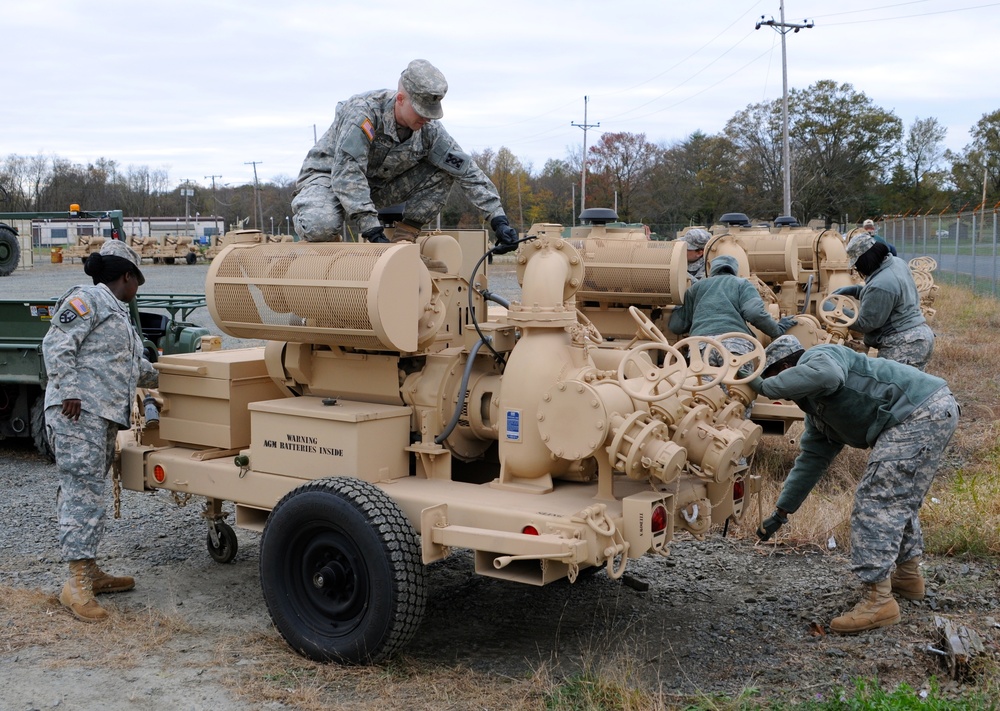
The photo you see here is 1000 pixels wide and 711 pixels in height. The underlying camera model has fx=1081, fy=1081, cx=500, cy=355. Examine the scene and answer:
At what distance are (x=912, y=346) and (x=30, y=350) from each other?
6918mm

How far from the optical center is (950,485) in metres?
7.91

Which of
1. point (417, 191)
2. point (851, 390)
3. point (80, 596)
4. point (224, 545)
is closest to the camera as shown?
point (851, 390)

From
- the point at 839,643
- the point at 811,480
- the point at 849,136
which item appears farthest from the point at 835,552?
the point at 849,136

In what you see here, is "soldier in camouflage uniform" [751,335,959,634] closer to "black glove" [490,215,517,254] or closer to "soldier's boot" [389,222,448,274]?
"black glove" [490,215,517,254]

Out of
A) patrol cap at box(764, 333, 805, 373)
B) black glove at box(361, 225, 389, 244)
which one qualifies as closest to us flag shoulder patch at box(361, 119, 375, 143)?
black glove at box(361, 225, 389, 244)

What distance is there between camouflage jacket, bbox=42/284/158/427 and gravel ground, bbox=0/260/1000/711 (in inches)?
44.0

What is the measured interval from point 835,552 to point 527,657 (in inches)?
94.3

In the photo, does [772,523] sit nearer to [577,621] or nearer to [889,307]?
[577,621]

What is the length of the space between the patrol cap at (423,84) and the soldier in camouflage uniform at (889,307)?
136 inches

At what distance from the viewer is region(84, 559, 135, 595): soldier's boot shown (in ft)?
19.1

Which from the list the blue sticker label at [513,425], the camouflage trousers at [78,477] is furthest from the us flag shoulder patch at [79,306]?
the blue sticker label at [513,425]

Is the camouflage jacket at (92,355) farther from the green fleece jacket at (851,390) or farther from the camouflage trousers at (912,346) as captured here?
the camouflage trousers at (912,346)

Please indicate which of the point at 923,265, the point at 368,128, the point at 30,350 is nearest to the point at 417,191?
the point at 368,128

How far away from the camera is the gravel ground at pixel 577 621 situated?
15.5ft
